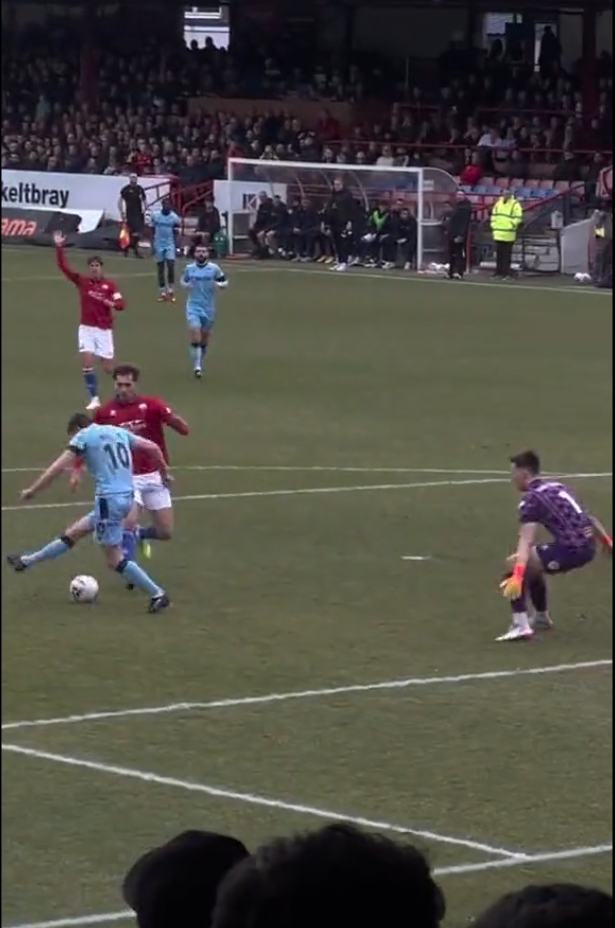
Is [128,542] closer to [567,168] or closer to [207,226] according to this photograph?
[207,226]

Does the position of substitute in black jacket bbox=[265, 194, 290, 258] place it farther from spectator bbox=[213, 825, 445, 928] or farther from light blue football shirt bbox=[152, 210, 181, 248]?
spectator bbox=[213, 825, 445, 928]

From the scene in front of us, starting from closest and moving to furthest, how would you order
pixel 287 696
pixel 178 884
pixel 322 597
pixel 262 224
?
pixel 178 884 → pixel 262 224 → pixel 287 696 → pixel 322 597

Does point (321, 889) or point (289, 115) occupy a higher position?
point (289, 115)

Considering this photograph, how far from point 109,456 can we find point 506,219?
545 millimetres

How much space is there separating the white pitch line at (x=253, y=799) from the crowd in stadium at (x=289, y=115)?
5407 mm

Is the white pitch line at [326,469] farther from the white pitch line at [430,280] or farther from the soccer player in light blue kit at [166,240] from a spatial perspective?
the soccer player in light blue kit at [166,240]

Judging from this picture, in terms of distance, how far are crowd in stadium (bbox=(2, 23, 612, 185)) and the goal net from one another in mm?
27

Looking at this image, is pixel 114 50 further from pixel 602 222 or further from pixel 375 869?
pixel 375 869

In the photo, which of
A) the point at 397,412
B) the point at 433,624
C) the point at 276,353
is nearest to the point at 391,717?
the point at 433,624

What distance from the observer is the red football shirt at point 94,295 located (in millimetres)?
2777

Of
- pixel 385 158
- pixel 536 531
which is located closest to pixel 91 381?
pixel 385 158

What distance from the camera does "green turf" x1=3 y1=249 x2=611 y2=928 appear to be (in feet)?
10.5

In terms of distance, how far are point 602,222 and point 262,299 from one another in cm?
50

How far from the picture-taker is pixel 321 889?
1772mm
